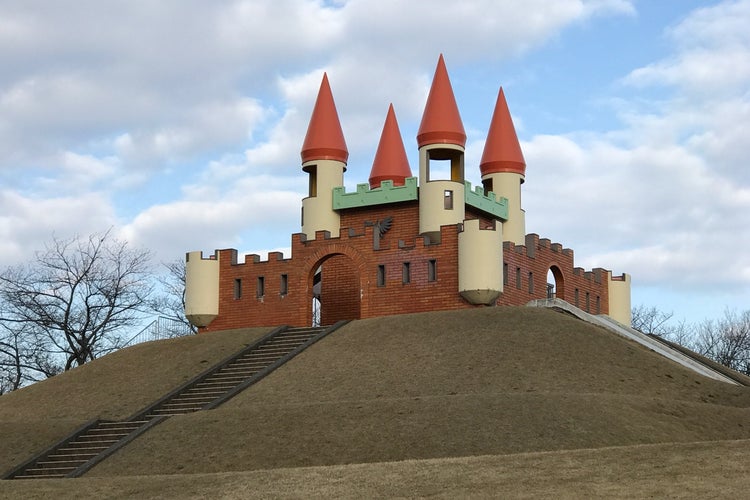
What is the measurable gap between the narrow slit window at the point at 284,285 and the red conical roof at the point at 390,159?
7.60m

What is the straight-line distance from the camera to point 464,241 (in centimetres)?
4125

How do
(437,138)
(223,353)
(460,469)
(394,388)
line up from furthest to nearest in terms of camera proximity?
(437,138) → (223,353) → (394,388) → (460,469)

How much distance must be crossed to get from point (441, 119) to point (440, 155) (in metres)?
1.55

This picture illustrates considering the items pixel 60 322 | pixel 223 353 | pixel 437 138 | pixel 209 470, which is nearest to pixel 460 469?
pixel 209 470

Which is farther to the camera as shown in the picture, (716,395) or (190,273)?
(190,273)

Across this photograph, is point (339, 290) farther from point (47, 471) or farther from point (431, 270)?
point (47, 471)

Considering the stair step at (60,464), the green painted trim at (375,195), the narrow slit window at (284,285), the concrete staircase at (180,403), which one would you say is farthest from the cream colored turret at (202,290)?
the stair step at (60,464)

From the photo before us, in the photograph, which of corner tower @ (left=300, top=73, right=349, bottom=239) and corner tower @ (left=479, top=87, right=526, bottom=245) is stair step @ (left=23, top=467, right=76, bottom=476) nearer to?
corner tower @ (left=300, top=73, right=349, bottom=239)

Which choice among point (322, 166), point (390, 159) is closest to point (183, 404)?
point (322, 166)

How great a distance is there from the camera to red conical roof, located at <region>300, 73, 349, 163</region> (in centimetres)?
4759

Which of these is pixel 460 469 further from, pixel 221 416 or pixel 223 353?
pixel 223 353

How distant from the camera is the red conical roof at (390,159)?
50.6 m

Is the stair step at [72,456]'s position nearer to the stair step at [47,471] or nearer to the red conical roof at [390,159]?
the stair step at [47,471]

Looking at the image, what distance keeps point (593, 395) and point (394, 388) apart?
5918 millimetres
